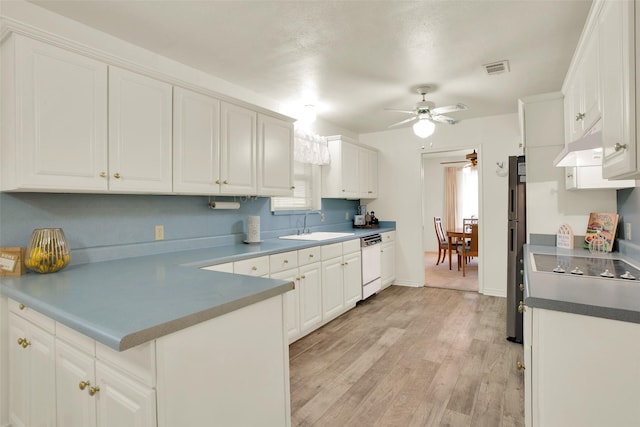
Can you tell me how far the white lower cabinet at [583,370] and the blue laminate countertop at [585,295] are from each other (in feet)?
0.12

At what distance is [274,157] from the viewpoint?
319cm

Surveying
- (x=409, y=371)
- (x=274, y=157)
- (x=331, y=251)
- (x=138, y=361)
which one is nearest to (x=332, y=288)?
(x=331, y=251)

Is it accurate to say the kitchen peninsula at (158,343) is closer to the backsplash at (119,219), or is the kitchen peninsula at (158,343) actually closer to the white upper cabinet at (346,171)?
the backsplash at (119,219)

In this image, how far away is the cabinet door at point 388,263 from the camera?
4.83 metres

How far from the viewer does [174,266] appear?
1.99m

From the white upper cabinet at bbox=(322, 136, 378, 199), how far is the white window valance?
4.7 inches

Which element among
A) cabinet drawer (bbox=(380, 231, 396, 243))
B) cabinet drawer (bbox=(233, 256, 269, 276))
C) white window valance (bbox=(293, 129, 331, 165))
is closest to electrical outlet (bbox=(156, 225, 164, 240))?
cabinet drawer (bbox=(233, 256, 269, 276))

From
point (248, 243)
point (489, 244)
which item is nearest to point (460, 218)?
point (489, 244)

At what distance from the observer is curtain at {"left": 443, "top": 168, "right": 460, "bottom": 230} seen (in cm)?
844

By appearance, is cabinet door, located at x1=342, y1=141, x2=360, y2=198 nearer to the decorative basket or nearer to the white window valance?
the white window valance

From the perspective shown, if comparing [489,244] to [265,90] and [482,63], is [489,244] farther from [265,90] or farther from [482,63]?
[265,90]

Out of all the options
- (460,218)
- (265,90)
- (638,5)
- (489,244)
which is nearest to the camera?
(638,5)

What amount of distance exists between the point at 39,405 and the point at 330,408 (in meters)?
1.46

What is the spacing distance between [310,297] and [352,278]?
836 millimetres
